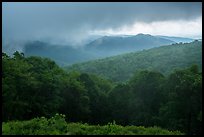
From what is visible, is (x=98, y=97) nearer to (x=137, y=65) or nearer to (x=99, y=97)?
(x=99, y=97)

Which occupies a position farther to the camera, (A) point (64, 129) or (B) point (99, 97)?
(B) point (99, 97)

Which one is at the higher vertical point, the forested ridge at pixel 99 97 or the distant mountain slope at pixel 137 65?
the distant mountain slope at pixel 137 65

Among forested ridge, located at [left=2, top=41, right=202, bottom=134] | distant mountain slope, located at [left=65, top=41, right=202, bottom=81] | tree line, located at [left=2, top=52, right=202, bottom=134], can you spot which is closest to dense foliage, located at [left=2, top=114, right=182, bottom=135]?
forested ridge, located at [left=2, top=41, right=202, bottom=134]

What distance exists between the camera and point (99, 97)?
48125 mm

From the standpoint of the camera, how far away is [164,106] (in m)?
39.3

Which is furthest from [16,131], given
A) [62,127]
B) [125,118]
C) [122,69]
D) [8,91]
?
[122,69]

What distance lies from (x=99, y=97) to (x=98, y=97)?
0.68 feet

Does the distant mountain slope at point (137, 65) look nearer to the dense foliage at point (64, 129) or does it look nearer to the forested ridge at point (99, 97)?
the forested ridge at point (99, 97)

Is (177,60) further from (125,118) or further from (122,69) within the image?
(125,118)

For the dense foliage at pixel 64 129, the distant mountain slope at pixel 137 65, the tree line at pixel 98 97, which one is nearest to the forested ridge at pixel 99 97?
the tree line at pixel 98 97

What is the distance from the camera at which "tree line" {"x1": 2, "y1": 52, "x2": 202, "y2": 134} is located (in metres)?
35.0

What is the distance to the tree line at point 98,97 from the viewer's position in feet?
115

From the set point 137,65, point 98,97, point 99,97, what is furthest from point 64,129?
point 137,65

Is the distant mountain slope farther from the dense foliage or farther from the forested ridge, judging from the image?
the dense foliage
